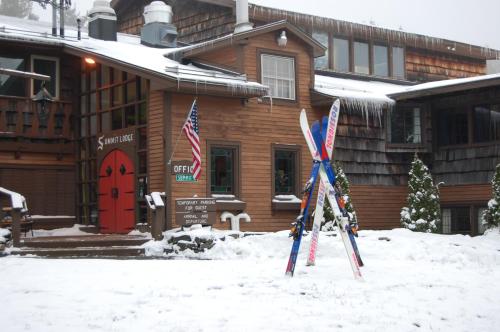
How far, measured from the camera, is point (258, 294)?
356 inches

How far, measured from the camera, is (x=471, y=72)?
98.0 ft

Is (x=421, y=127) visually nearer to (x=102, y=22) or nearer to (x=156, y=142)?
(x=156, y=142)

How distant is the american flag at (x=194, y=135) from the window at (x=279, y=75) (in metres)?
3.09

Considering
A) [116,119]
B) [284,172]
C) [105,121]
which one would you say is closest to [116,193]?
[116,119]

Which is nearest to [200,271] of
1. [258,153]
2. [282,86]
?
[258,153]

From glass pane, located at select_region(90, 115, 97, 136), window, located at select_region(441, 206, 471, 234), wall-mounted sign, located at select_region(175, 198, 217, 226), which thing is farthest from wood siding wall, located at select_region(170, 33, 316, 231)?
window, located at select_region(441, 206, 471, 234)

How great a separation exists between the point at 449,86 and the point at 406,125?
7.01ft

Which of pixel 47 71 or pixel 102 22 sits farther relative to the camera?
pixel 102 22

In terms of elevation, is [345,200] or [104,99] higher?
[104,99]

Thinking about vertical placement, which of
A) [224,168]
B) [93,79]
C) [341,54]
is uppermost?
[341,54]

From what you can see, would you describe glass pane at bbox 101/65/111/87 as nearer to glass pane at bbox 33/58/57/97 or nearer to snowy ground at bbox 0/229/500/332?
glass pane at bbox 33/58/57/97

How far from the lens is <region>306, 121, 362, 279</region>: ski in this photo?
10141mm

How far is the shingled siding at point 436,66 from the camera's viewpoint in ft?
90.5

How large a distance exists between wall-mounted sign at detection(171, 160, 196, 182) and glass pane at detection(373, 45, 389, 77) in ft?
38.4
